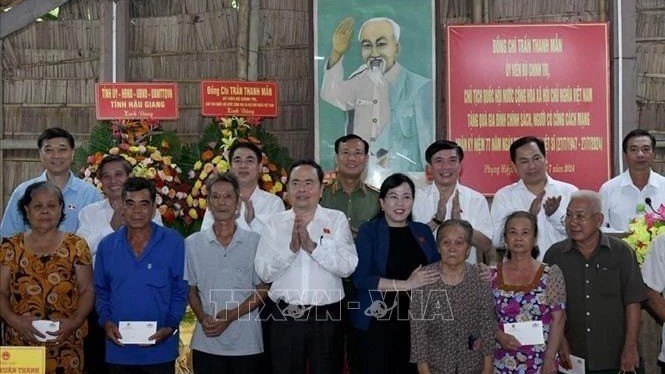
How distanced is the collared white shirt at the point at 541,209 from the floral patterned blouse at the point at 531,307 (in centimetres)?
75

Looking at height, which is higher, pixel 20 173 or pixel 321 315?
pixel 20 173

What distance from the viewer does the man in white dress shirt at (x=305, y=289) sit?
327 cm

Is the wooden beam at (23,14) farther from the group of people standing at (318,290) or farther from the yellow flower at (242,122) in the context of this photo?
the group of people standing at (318,290)

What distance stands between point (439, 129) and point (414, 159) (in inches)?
12.4

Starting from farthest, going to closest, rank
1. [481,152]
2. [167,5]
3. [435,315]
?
[167,5], [481,152], [435,315]

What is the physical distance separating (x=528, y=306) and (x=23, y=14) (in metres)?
5.34

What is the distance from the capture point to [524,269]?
3205mm

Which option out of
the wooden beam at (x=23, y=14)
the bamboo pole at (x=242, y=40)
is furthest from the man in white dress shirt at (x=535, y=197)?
the wooden beam at (x=23, y=14)

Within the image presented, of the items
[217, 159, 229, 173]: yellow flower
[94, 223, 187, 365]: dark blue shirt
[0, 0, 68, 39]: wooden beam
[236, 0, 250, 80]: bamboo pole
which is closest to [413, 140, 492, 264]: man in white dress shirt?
[94, 223, 187, 365]: dark blue shirt

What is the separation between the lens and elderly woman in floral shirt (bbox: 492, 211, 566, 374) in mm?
3141

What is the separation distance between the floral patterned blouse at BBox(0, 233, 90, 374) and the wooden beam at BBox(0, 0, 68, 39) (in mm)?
4033

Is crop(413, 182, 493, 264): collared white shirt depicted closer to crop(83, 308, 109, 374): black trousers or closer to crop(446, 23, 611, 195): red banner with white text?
crop(83, 308, 109, 374): black trousers

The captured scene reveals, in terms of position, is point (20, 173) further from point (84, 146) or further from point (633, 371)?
point (633, 371)

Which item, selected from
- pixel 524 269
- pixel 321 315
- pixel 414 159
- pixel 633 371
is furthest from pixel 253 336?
pixel 414 159
